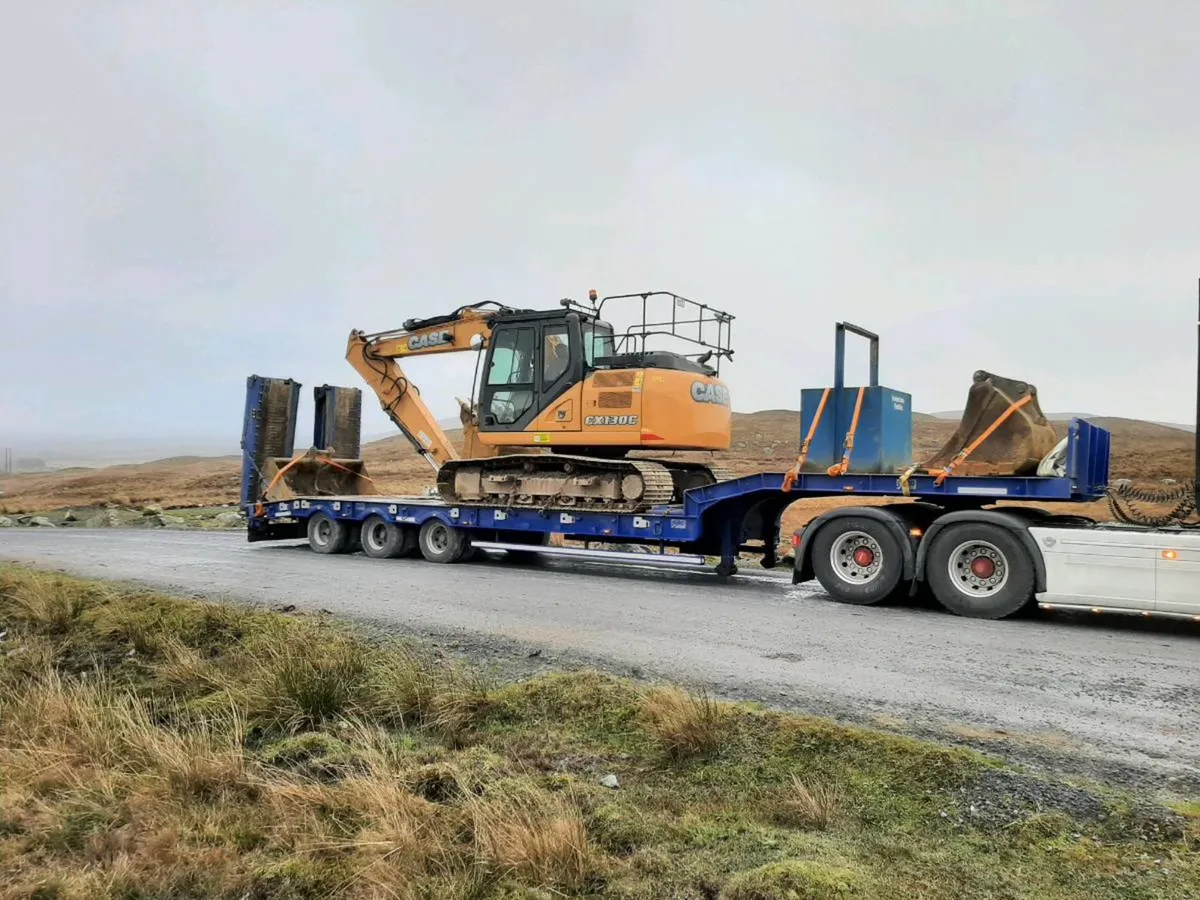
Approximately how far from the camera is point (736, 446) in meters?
47.3

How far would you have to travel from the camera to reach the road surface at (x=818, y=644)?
201 inches

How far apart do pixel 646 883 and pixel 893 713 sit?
8.77 ft

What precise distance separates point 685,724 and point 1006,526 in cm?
581

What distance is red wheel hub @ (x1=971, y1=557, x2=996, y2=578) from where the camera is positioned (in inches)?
359

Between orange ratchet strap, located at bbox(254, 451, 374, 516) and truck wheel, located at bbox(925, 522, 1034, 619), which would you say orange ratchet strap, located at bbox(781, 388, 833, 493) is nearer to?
truck wheel, located at bbox(925, 522, 1034, 619)

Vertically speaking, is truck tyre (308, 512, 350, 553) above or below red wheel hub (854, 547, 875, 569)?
below

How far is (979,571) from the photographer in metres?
9.17

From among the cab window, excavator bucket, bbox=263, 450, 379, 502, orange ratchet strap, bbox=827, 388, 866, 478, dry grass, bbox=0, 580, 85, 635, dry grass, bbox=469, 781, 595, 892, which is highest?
the cab window

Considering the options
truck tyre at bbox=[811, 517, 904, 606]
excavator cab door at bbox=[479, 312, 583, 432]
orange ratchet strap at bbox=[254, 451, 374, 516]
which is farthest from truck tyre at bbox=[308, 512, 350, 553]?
truck tyre at bbox=[811, 517, 904, 606]

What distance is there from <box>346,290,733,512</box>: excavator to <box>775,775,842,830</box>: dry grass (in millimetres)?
8052

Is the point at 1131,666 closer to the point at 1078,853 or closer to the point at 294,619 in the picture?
the point at 1078,853

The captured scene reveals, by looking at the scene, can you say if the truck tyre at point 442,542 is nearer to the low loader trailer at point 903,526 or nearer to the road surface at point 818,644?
the low loader trailer at point 903,526

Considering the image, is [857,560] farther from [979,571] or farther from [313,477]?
[313,477]

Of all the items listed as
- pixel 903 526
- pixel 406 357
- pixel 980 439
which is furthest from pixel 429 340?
pixel 980 439
